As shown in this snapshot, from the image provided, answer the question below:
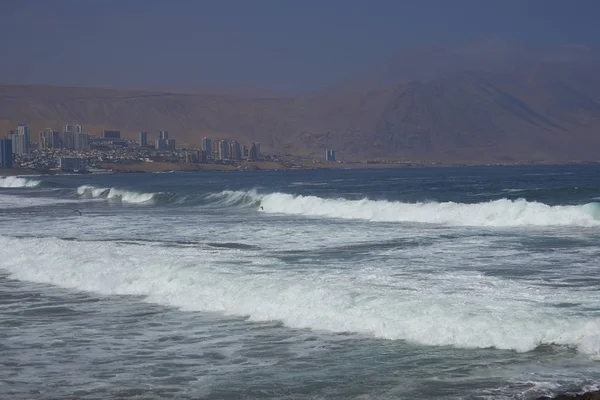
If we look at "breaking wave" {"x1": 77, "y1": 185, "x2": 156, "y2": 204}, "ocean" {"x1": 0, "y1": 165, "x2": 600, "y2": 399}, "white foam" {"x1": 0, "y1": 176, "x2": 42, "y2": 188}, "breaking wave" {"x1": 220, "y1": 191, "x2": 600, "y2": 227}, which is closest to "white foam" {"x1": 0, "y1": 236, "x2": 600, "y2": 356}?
"ocean" {"x1": 0, "y1": 165, "x2": 600, "y2": 399}

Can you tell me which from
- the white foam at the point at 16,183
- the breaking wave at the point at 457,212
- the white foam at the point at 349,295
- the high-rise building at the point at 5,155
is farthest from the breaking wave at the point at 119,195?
the high-rise building at the point at 5,155

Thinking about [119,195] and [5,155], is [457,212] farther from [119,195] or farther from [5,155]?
[5,155]

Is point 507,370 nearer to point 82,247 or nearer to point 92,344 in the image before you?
point 92,344

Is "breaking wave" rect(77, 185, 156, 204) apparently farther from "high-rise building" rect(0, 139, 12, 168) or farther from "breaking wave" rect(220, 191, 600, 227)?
"high-rise building" rect(0, 139, 12, 168)

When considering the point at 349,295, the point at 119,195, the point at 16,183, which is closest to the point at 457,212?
the point at 349,295

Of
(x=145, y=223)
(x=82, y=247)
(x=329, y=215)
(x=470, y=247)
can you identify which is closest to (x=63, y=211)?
(x=145, y=223)

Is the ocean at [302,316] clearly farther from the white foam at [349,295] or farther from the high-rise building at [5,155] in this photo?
the high-rise building at [5,155]
